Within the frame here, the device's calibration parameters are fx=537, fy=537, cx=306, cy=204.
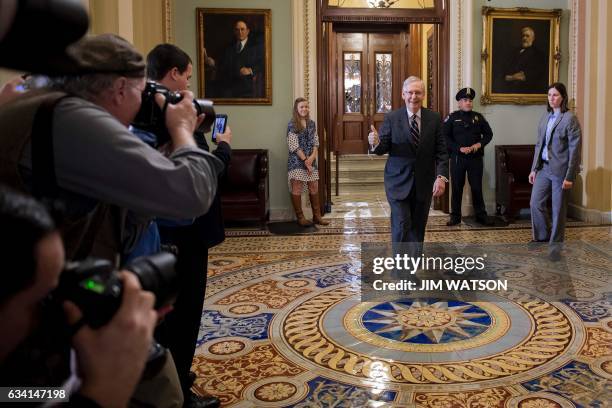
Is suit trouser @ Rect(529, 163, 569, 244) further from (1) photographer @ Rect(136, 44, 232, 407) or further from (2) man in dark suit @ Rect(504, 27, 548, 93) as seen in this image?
(1) photographer @ Rect(136, 44, 232, 407)

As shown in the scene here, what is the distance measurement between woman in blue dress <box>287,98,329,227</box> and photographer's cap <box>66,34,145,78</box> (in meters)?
5.77

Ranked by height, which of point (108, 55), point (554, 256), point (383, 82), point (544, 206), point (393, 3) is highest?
point (393, 3)

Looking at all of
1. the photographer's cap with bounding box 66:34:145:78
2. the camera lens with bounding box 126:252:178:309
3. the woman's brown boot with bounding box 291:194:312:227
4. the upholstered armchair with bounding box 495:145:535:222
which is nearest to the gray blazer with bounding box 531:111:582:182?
the upholstered armchair with bounding box 495:145:535:222

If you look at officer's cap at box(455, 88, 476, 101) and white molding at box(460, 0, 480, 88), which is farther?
white molding at box(460, 0, 480, 88)

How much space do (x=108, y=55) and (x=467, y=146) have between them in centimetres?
655

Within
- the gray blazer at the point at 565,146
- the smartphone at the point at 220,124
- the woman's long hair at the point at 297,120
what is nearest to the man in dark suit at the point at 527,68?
the gray blazer at the point at 565,146

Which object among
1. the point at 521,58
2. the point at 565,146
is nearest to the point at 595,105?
the point at 521,58

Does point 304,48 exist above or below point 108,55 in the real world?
above

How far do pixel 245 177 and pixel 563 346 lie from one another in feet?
16.1

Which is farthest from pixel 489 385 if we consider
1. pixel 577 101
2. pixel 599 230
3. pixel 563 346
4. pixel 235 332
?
pixel 577 101

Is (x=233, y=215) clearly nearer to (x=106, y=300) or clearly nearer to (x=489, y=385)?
(x=489, y=385)

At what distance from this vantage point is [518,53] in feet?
25.3

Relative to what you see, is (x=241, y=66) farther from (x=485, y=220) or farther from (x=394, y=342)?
(x=394, y=342)

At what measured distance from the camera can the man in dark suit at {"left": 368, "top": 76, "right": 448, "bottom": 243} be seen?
4.22 metres
